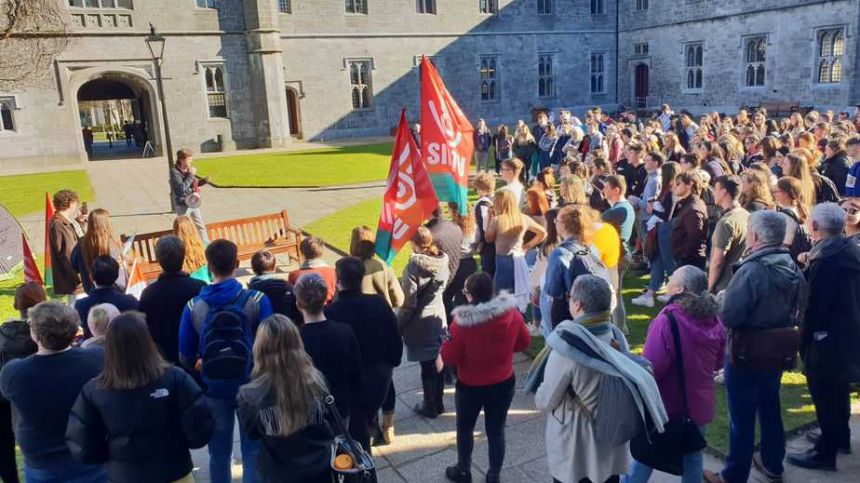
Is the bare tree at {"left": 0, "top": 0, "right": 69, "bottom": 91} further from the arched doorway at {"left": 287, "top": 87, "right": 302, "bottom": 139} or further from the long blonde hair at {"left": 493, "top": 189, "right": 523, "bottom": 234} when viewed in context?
the long blonde hair at {"left": 493, "top": 189, "right": 523, "bottom": 234}

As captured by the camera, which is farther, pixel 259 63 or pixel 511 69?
pixel 511 69

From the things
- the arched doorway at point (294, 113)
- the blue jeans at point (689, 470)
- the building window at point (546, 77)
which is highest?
the building window at point (546, 77)

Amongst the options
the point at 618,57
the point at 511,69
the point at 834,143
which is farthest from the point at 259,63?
the point at 834,143

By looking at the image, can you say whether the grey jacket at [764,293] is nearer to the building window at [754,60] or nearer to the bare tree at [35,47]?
the bare tree at [35,47]

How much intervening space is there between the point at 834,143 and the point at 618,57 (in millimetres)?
30358

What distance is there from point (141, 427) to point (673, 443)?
281cm

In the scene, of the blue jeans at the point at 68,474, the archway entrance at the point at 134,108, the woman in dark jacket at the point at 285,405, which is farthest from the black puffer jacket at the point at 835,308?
the archway entrance at the point at 134,108

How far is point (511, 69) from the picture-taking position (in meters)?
35.6

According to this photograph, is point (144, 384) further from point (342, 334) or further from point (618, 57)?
point (618, 57)

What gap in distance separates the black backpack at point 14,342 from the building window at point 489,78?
32953mm

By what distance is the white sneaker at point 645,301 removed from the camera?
26.2ft

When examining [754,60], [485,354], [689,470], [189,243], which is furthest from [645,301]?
[754,60]

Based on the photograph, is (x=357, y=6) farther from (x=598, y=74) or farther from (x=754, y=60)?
(x=754, y=60)

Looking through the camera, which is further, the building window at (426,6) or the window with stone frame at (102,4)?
the building window at (426,6)
